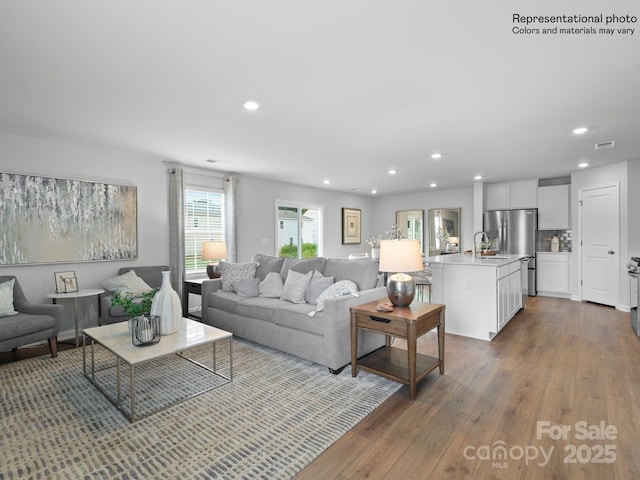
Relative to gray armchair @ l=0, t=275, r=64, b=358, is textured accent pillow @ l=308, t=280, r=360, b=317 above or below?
above

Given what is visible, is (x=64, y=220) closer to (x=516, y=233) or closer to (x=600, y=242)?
(x=516, y=233)

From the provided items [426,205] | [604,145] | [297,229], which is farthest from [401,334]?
[426,205]

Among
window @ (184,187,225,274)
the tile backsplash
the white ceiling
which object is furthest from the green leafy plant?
the tile backsplash

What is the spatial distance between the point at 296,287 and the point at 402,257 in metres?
1.36

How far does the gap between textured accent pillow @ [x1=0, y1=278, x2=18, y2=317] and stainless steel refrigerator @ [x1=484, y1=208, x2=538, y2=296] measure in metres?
7.84

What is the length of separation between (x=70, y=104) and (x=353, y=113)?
250 centimetres

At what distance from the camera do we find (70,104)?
2.83 m

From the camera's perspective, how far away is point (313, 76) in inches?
92.7

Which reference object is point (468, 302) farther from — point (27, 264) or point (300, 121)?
point (27, 264)

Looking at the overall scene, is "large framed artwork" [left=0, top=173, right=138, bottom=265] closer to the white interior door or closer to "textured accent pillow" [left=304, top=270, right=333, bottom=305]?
"textured accent pillow" [left=304, top=270, right=333, bottom=305]

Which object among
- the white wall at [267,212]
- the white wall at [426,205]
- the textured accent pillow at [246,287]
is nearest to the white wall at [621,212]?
the white wall at [426,205]

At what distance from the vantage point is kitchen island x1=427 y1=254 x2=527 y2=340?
3795 millimetres

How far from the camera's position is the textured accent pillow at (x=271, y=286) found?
3923 millimetres

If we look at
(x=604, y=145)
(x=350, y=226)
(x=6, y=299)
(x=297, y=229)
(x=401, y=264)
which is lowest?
(x=6, y=299)
